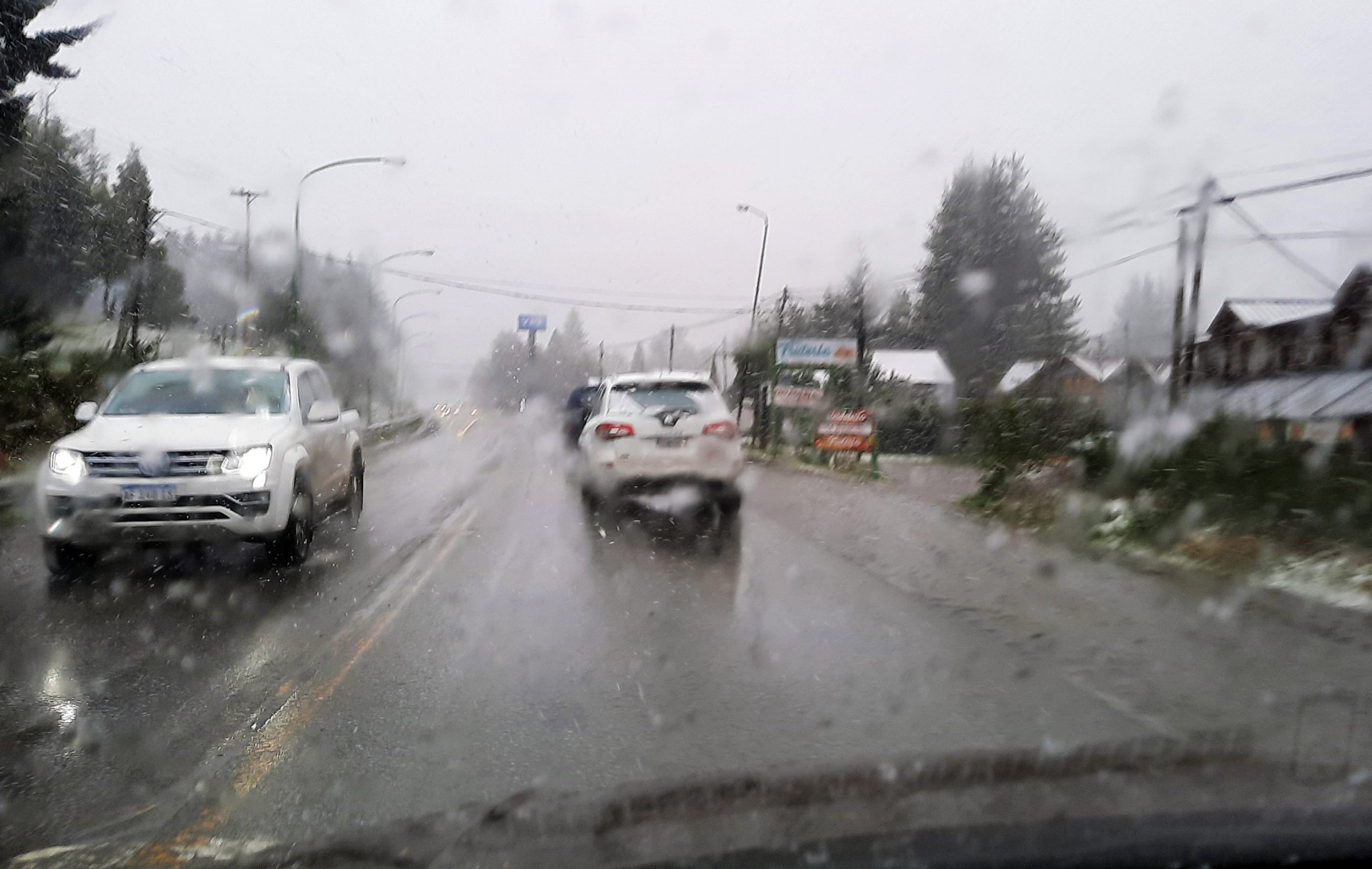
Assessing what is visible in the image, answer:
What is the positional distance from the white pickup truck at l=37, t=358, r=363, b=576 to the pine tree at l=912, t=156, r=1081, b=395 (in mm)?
60102

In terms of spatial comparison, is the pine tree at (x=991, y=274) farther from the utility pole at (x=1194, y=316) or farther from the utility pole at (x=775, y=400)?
the utility pole at (x=1194, y=316)

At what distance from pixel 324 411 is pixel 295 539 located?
5.32 ft

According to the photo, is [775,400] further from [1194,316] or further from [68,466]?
[68,466]

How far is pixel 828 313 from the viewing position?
6606 centimetres

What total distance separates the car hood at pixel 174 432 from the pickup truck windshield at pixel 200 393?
0.21 meters

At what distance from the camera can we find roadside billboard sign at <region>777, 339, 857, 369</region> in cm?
3019

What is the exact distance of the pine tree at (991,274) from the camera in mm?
67375

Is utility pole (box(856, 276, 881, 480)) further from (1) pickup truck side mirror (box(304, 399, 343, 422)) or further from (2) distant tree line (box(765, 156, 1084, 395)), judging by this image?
(2) distant tree line (box(765, 156, 1084, 395))

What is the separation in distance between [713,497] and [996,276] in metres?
59.4

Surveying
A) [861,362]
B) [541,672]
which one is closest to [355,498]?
[541,672]

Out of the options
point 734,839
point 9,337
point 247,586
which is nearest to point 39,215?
point 9,337

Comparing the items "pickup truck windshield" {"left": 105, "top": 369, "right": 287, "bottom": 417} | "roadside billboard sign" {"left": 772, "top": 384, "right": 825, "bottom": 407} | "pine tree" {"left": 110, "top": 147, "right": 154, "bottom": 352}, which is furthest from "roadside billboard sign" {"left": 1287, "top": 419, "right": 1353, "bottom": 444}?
"pine tree" {"left": 110, "top": 147, "right": 154, "bottom": 352}

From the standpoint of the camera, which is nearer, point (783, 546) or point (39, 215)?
point (783, 546)

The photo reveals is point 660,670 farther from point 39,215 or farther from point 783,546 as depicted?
point 39,215
